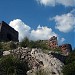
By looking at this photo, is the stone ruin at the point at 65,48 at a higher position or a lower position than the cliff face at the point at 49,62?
higher

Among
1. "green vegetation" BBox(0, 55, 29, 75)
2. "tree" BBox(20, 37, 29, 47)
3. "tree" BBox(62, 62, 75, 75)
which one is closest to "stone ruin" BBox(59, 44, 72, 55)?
"tree" BBox(20, 37, 29, 47)

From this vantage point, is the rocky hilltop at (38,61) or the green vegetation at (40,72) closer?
the green vegetation at (40,72)

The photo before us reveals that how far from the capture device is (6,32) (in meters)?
57.1

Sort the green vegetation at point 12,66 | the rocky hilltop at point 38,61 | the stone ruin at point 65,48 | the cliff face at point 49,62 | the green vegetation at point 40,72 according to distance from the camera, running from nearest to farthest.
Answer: the green vegetation at point 12,66
the green vegetation at point 40,72
the cliff face at point 49,62
the rocky hilltop at point 38,61
the stone ruin at point 65,48

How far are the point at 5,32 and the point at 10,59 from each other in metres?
18.6

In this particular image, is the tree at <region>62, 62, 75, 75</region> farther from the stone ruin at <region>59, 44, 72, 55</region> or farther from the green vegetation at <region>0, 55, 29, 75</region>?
the stone ruin at <region>59, 44, 72, 55</region>

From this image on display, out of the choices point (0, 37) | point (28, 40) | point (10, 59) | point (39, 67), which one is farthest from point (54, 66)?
point (0, 37)

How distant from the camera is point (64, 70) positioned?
124 ft

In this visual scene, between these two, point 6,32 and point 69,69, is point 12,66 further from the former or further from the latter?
point 6,32

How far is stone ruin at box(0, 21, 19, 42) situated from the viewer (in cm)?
5556

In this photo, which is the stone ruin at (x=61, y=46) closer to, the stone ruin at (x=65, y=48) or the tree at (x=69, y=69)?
the stone ruin at (x=65, y=48)

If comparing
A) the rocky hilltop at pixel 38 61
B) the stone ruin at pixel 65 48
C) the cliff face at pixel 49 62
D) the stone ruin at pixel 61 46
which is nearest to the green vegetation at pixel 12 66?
the rocky hilltop at pixel 38 61

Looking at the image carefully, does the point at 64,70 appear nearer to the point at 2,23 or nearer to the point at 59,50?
the point at 59,50

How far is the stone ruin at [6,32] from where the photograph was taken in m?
55.6
